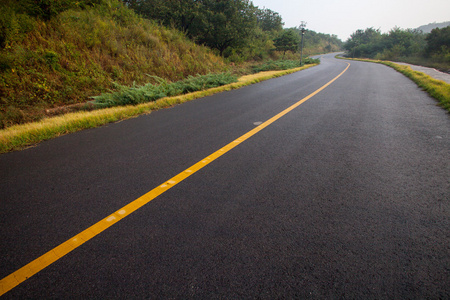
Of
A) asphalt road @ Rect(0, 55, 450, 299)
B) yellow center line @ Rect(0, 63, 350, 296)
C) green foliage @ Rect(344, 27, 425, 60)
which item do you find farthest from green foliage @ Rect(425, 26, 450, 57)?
yellow center line @ Rect(0, 63, 350, 296)

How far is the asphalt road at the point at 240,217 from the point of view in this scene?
146 cm

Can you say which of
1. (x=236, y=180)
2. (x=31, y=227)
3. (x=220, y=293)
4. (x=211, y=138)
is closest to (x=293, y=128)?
(x=211, y=138)

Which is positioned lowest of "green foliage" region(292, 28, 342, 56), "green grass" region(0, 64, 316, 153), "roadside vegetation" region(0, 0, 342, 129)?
"green grass" region(0, 64, 316, 153)

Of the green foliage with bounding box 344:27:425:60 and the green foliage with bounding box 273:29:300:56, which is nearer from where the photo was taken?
the green foliage with bounding box 273:29:300:56

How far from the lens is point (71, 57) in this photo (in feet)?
27.5

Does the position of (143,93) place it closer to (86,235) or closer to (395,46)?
(86,235)

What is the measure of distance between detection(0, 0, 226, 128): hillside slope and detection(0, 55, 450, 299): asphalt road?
12.9 ft

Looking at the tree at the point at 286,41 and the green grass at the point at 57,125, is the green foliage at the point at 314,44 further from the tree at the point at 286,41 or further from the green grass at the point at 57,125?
the green grass at the point at 57,125

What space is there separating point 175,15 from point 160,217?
22.1 m

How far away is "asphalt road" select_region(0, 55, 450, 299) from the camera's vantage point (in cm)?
146

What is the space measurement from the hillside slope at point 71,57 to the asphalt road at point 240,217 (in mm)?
3937

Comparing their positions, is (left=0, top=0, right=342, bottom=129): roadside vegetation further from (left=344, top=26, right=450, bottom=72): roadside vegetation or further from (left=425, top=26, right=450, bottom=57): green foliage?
(left=425, top=26, right=450, bottom=57): green foliage

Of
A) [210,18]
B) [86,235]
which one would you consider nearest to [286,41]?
[210,18]

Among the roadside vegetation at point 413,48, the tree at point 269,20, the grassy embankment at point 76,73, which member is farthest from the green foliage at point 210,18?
the tree at point 269,20
